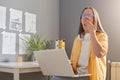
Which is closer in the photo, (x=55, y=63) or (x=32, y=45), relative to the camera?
(x=55, y=63)

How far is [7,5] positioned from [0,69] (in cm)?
86

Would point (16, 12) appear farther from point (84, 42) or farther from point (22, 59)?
point (84, 42)

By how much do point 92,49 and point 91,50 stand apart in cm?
3

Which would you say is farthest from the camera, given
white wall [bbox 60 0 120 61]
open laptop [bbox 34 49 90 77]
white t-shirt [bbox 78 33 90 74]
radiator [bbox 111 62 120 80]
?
white wall [bbox 60 0 120 61]

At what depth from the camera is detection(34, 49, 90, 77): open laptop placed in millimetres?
1594

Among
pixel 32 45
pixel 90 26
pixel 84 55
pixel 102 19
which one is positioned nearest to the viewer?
pixel 90 26

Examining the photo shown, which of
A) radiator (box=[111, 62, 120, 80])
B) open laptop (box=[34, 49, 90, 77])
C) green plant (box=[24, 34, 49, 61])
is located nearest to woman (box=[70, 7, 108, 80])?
open laptop (box=[34, 49, 90, 77])

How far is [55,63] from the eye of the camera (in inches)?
66.2

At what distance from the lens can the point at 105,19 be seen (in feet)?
10.2

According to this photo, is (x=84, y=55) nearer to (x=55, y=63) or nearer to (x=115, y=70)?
(x=55, y=63)

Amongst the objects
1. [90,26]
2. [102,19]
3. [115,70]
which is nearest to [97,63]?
[90,26]

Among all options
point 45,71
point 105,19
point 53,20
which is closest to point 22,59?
point 53,20

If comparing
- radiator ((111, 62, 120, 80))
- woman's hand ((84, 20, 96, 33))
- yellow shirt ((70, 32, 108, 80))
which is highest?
woman's hand ((84, 20, 96, 33))

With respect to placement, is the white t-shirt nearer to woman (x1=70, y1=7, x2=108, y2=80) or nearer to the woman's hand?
woman (x1=70, y1=7, x2=108, y2=80)
